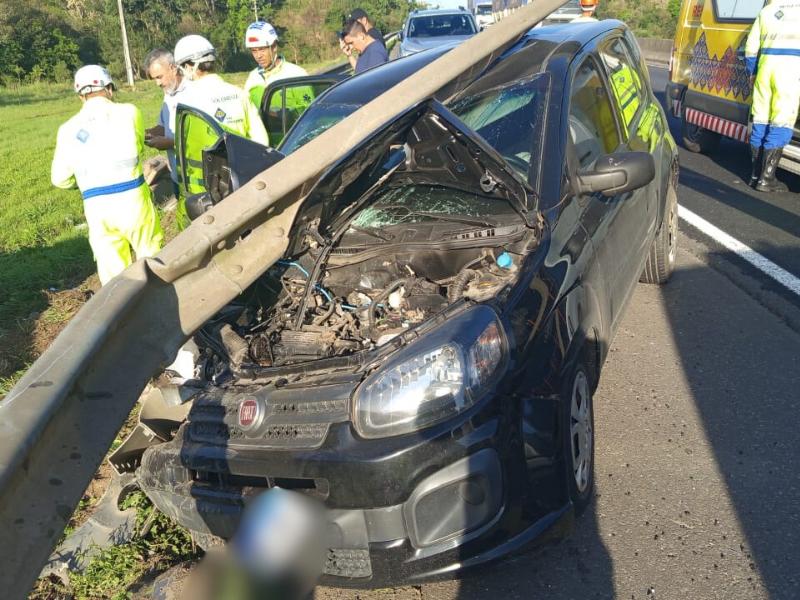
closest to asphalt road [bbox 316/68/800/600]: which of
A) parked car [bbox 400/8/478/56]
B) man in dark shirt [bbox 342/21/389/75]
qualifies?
man in dark shirt [bbox 342/21/389/75]

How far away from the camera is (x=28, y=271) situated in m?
7.01

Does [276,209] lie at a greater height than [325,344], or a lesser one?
greater

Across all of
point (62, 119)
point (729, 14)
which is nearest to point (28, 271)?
point (729, 14)

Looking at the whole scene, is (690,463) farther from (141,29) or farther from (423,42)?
(141,29)

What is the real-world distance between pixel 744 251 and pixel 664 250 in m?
1.07

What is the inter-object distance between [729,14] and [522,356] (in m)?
7.26

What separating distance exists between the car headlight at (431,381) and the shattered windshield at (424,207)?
859 mm

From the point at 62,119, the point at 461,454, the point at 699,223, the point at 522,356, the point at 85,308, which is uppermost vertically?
the point at 85,308

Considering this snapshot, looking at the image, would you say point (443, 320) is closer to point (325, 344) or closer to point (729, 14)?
point (325, 344)

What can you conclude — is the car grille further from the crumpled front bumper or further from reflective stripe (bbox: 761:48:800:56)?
reflective stripe (bbox: 761:48:800:56)

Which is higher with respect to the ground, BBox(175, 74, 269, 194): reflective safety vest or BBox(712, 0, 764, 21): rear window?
BBox(712, 0, 764, 21): rear window

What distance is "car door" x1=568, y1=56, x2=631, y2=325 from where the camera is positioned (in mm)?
3252

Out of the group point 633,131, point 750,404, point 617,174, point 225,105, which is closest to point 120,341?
point 617,174

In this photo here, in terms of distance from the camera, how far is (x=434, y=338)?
2.39m
